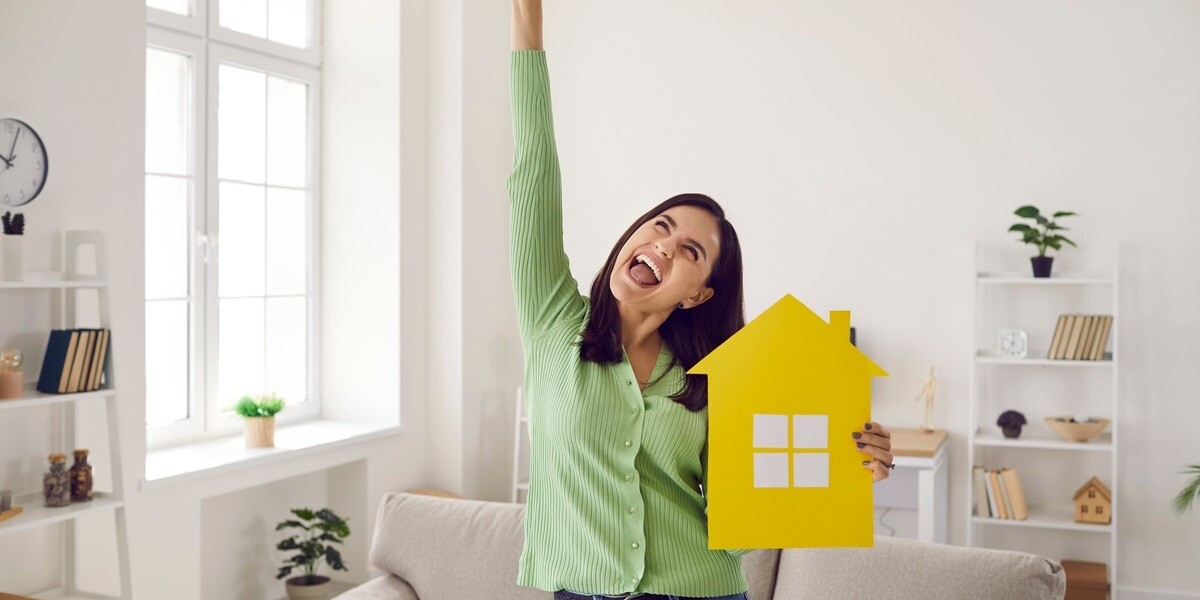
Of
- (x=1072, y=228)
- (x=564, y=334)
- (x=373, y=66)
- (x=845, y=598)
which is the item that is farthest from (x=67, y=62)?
(x=1072, y=228)

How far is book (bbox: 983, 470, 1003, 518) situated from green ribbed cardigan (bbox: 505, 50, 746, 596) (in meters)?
3.03

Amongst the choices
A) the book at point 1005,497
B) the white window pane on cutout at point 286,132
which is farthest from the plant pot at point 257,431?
the book at point 1005,497

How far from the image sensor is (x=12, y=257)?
2793mm

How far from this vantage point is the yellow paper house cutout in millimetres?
1280

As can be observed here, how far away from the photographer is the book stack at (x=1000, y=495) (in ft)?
13.3

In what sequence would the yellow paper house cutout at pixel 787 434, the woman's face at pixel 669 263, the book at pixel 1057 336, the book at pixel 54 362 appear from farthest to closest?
the book at pixel 1057 336 → the book at pixel 54 362 → the woman's face at pixel 669 263 → the yellow paper house cutout at pixel 787 434

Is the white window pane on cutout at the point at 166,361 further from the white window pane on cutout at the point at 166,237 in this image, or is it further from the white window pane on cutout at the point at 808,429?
the white window pane on cutout at the point at 808,429

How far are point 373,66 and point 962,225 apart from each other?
2584 millimetres

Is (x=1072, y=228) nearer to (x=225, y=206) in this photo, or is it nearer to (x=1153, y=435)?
(x=1153, y=435)

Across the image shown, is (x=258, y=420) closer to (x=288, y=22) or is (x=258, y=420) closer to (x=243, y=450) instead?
(x=243, y=450)

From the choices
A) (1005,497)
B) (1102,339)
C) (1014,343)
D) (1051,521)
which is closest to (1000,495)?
(1005,497)

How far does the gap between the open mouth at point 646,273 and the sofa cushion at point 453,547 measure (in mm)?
1374

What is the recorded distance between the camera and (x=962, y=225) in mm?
4387

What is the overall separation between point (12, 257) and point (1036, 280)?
11.5ft
